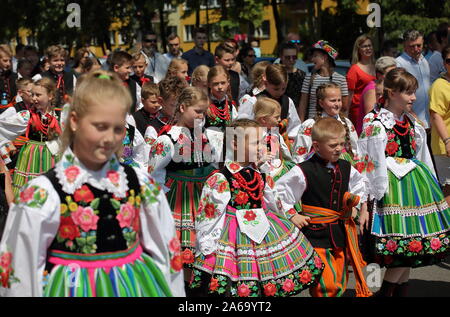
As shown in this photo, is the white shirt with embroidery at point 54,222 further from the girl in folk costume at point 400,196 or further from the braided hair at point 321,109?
the braided hair at point 321,109

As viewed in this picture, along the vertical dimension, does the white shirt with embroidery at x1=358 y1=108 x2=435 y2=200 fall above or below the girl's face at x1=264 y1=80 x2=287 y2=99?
below

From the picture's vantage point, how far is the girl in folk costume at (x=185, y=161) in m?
5.91

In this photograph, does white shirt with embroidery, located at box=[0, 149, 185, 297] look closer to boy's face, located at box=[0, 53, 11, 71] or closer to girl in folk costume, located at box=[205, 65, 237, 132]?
girl in folk costume, located at box=[205, 65, 237, 132]

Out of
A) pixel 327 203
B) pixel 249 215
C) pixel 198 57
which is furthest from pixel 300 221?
pixel 198 57

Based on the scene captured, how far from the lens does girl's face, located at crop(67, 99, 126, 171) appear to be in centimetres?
315

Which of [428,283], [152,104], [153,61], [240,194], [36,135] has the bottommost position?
[428,283]

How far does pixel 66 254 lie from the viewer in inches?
126

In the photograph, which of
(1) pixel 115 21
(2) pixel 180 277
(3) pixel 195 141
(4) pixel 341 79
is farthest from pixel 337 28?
(2) pixel 180 277

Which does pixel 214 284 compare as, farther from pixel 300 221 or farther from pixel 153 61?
pixel 153 61

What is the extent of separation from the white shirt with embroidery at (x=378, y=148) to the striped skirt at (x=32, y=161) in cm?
317

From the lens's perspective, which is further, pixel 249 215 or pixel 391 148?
pixel 391 148

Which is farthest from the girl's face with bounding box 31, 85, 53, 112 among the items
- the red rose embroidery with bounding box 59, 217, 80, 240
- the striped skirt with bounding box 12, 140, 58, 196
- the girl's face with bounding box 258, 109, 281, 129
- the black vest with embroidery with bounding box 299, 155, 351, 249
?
the red rose embroidery with bounding box 59, 217, 80, 240

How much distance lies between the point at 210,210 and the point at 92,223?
180cm

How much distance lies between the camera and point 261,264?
4973 millimetres
